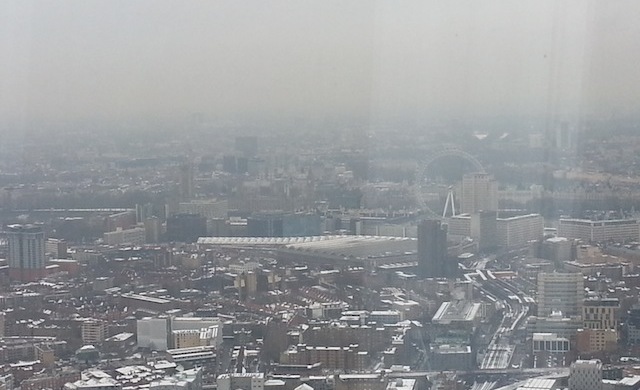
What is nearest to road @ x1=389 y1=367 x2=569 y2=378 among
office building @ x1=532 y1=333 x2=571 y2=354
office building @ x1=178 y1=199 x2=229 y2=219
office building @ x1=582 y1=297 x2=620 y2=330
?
office building @ x1=532 y1=333 x2=571 y2=354

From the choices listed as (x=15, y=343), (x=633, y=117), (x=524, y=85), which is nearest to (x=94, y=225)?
(x=15, y=343)

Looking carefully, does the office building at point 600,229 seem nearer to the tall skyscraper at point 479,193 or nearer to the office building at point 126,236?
the tall skyscraper at point 479,193

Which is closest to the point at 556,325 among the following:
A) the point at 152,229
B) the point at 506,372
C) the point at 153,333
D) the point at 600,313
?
the point at 600,313

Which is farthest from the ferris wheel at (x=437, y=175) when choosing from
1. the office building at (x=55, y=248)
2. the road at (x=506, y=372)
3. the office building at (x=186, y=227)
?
the office building at (x=55, y=248)

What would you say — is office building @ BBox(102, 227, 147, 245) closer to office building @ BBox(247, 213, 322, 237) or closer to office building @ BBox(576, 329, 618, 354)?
office building @ BBox(247, 213, 322, 237)

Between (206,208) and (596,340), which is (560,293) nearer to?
(596,340)

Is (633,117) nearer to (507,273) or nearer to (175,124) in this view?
(507,273)
